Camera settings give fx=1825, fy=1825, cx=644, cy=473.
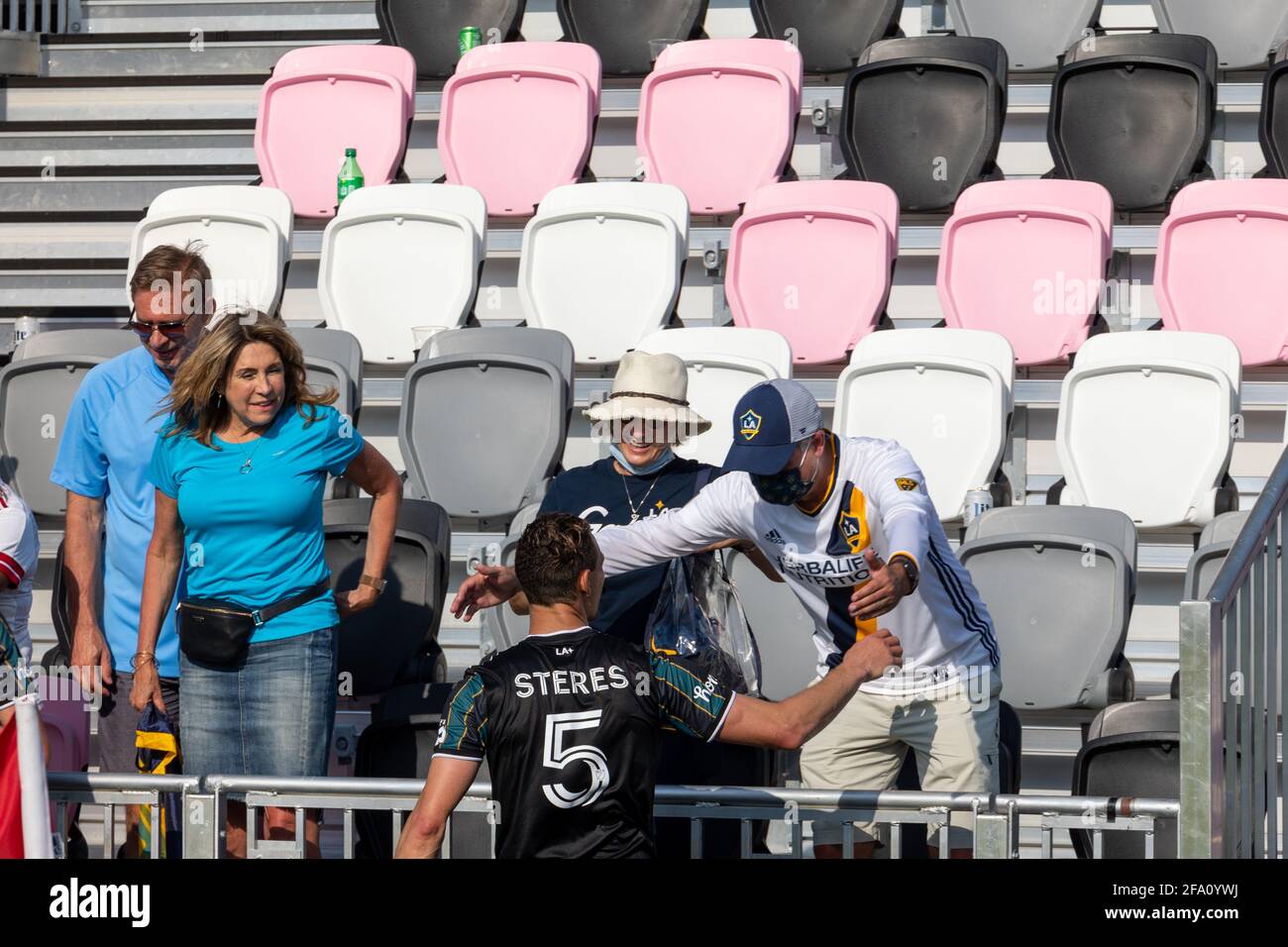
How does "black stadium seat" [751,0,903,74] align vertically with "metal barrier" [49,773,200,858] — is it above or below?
above

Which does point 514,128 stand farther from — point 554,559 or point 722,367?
point 554,559

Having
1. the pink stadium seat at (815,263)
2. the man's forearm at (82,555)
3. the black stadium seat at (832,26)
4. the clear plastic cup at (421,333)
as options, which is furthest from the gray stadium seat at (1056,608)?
the black stadium seat at (832,26)

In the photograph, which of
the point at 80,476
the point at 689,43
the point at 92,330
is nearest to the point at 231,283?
the point at 92,330

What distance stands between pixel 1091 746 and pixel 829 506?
0.95m

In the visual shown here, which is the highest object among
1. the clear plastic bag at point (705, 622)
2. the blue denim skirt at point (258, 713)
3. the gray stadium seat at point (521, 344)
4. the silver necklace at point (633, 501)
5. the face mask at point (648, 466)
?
the gray stadium seat at point (521, 344)

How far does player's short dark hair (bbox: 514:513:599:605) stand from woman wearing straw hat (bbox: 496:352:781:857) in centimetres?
93

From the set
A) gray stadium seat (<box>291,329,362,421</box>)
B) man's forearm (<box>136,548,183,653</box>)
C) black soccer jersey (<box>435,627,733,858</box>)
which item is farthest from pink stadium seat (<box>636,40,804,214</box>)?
black soccer jersey (<box>435,627,733,858</box>)

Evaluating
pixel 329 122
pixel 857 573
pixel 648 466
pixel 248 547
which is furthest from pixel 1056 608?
pixel 329 122

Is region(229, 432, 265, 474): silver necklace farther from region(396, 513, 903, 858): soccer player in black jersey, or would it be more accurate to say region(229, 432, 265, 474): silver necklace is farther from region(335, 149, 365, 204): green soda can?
region(335, 149, 365, 204): green soda can

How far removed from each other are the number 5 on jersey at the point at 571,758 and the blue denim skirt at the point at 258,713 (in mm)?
1079

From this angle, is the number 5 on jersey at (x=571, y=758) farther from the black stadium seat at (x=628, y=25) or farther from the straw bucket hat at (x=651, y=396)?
the black stadium seat at (x=628, y=25)

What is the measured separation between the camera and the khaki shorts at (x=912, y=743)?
4.13 m

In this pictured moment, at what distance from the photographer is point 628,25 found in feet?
29.7

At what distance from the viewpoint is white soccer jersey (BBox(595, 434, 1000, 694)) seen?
A: 13.4 ft
